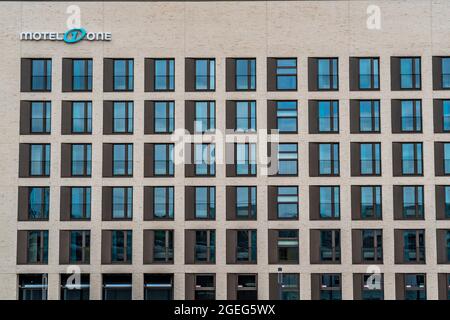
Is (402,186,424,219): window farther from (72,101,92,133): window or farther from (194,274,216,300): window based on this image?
(72,101,92,133): window

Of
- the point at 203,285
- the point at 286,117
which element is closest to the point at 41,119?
the point at 203,285

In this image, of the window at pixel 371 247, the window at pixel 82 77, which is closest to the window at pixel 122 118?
the window at pixel 82 77

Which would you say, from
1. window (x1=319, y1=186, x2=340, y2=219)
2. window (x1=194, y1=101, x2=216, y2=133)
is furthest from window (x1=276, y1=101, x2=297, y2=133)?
window (x1=319, y1=186, x2=340, y2=219)

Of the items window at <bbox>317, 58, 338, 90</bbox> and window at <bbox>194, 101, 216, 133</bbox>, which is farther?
window at <bbox>317, 58, 338, 90</bbox>

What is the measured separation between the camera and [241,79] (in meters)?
47.7

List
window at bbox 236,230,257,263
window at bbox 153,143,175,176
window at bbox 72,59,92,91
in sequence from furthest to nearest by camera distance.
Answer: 1. window at bbox 72,59,92,91
2. window at bbox 153,143,175,176
3. window at bbox 236,230,257,263

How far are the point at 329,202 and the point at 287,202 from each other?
111 inches

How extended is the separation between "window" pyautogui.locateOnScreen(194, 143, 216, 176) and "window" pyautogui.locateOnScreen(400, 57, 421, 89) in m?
13.8

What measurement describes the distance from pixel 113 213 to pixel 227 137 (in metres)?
9.25

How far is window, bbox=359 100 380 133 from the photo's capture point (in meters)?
47.6

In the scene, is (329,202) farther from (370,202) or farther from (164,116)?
(164,116)

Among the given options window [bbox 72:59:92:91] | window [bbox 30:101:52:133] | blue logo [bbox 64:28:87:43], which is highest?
blue logo [bbox 64:28:87:43]

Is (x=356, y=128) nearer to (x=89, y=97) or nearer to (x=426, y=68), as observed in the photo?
(x=426, y=68)
